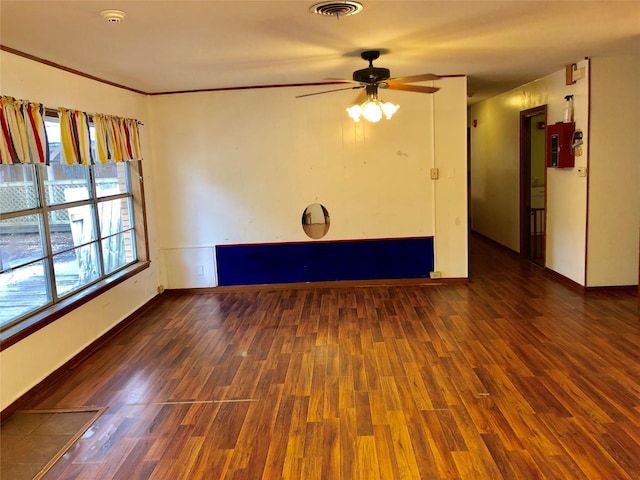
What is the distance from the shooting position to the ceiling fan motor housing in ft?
13.4

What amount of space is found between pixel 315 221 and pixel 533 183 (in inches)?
154

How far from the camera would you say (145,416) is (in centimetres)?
316

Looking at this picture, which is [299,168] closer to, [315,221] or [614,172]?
[315,221]

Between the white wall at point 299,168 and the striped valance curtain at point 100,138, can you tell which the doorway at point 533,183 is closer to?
the white wall at point 299,168

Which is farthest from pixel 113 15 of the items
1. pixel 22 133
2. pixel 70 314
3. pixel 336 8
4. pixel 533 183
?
pixel 533 183

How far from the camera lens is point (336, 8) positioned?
2.89 m

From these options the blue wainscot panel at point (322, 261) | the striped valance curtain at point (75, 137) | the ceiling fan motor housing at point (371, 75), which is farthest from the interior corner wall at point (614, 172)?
the striped valance curtain at point (75, 137)

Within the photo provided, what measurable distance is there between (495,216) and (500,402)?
5.60m

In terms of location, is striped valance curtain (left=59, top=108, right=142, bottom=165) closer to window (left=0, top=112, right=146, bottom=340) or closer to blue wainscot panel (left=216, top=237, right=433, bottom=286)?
window (left=0, top=112, right=146, bottom=340)

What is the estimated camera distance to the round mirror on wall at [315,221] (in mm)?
6035

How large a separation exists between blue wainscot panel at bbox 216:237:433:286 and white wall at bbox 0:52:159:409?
1116 millimetres

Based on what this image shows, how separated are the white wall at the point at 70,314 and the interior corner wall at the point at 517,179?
15.9 feet

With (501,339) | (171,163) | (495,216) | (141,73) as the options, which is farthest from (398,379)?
(495,216)

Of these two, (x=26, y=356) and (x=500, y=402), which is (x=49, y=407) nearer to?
(x=26, y=356)
